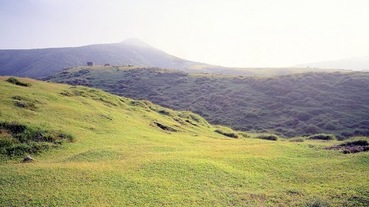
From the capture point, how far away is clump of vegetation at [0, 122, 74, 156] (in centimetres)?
3538

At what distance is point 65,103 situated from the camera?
56.0m

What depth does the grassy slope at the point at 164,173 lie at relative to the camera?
25156mm

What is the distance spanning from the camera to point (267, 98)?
130 m

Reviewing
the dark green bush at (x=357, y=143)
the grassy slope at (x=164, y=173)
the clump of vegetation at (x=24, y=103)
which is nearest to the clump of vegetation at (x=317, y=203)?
the grassy slope at (x=164, y=173)

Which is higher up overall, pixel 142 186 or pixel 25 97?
pixel 25 97

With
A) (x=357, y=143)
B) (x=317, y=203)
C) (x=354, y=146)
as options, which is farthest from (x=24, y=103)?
(x=357, y=143)

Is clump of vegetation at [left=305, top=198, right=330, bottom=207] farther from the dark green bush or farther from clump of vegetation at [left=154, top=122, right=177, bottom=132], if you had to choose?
clump of vegetation at [left=154, top=122, right=177, bottom=132]

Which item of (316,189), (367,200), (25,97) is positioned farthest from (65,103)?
(367,200)

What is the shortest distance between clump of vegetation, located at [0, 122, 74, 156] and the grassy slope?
4.55 ft

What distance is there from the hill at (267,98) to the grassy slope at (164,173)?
52.4 meters

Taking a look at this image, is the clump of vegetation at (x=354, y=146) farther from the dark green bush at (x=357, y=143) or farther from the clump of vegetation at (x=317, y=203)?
the clump of vegetation at (x=317, y=203)

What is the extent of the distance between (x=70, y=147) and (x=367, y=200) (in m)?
31.3

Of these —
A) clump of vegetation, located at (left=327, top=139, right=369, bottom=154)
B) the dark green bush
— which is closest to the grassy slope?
clump of vegetation, located at (left=327, top=139, right=369, bottom=154)

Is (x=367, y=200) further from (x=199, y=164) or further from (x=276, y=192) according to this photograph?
(x=199, y=164)
